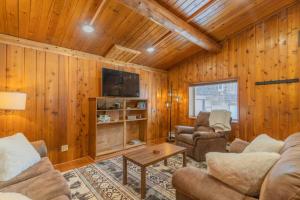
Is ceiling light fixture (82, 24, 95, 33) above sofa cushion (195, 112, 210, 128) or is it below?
above

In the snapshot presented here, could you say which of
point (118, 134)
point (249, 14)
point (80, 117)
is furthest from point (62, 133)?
point (249, 14)

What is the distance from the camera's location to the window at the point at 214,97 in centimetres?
421

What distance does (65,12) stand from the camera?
8.06 feet

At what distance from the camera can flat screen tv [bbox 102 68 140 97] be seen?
3.74 m

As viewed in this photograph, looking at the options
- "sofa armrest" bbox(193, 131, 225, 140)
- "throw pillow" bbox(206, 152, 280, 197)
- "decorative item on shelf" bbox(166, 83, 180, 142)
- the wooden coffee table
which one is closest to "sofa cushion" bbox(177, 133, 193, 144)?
"sofa armrest" bbox(193, 131, 225, 140)

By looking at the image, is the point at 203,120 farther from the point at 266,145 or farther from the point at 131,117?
the point at 266,145

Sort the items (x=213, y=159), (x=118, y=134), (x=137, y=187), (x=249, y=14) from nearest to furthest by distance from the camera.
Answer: (x=213, y=159)
(x=137, y=187)
(x=249, y=14)
(x=118, y=134)

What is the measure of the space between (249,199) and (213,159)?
0.34 m

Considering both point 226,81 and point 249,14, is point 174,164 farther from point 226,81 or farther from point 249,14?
point 249,14

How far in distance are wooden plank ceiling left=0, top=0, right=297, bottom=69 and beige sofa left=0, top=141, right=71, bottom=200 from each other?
2193mm

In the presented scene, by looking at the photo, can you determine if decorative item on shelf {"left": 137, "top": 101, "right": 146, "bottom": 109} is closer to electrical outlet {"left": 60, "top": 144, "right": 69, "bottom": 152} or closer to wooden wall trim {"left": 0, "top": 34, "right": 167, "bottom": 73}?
wooden wall trim {"left": 0, "top": 34, "right": 167, "bottom": 73}

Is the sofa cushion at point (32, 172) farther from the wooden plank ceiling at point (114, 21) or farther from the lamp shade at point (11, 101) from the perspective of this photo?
the wooden plank ceiling at point (114, 21)

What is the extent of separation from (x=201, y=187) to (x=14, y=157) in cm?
194

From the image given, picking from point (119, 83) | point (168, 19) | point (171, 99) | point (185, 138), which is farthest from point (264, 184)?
point (171, 99)
